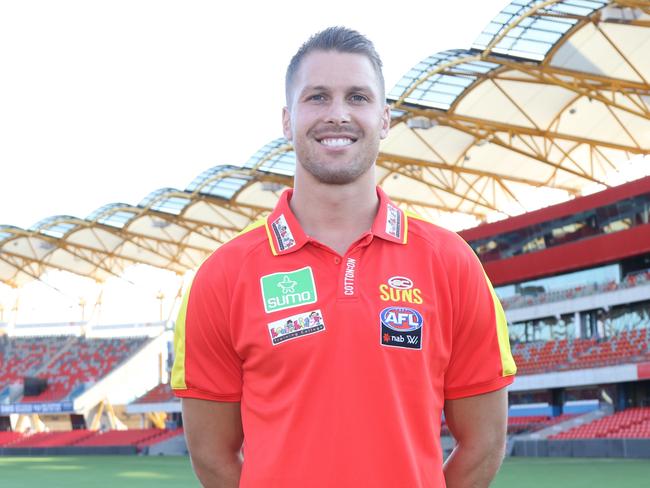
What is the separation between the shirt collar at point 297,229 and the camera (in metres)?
3.15

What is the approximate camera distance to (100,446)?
53062mm

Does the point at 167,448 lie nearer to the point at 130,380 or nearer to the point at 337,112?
the point at 130,380

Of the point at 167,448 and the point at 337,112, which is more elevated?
the point at 337,112

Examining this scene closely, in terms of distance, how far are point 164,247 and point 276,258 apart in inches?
2463

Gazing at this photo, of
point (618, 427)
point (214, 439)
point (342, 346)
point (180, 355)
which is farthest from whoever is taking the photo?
point (618, 427)

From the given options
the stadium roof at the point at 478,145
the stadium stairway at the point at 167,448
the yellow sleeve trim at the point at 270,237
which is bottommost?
the stadium stairway at the point at 167,448

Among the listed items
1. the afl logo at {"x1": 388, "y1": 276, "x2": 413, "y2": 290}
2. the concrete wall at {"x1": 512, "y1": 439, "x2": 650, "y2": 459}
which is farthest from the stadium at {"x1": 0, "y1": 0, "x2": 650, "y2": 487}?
the afl logo at {"x1": 388, "y1": 276, "x2": 413, "y2": 290}

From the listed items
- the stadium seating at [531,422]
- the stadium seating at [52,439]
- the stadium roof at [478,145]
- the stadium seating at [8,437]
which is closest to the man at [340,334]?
the stadium roof at [478,145]

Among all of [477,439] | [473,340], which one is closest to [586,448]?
[477,439]

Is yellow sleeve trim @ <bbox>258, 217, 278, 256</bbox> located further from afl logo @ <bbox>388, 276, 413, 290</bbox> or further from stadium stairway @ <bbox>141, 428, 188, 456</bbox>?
stadium stairway @ <bbox>141, 428, 188, 456</bbox>

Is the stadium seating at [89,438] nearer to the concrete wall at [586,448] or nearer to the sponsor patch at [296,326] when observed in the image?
the concrete wall at [586,448]

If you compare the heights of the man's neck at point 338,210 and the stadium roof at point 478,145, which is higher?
the stadium roof at point 478,145

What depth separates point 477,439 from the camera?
3.23 metres

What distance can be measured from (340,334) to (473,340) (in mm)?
511
